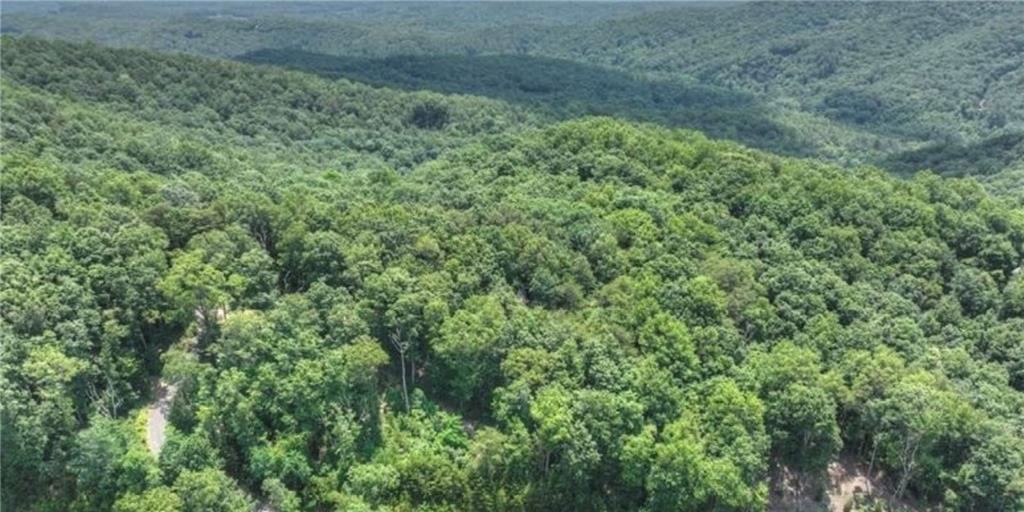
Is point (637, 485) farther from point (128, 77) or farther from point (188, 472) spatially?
point (128, 77)

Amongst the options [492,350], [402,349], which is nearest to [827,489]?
[492,350]

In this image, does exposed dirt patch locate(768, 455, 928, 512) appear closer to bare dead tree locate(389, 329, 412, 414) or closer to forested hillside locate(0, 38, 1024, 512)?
forested hillside locate(0, 38, 1024, 512)

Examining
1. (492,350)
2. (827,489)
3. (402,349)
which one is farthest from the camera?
(827,489)

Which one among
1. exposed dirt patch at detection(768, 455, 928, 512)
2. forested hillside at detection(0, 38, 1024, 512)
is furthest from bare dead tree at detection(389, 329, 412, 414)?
exposed dirt patch at detection(768, 455, 928, 512)

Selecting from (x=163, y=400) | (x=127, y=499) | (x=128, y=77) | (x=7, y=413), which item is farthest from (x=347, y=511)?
(x=128, y=77)

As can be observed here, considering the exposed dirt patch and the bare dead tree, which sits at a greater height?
the bare dead tree

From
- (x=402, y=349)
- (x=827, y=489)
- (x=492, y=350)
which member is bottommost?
(x=827, y=489)

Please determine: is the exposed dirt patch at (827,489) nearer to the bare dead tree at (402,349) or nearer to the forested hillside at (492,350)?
the forested hillside at (492,350)

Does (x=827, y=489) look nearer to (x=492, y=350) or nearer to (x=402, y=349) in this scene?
(x=492, y=350)
